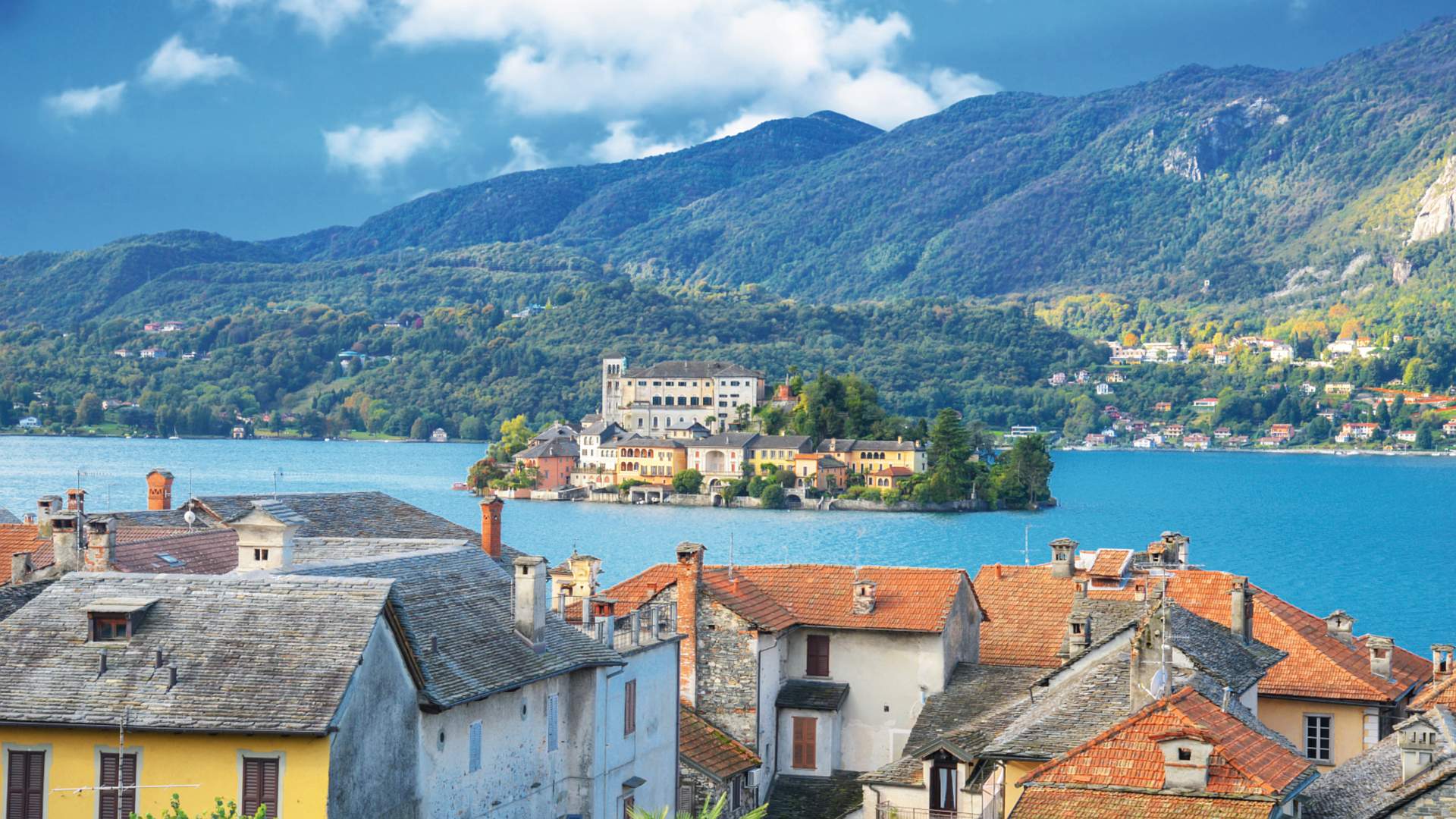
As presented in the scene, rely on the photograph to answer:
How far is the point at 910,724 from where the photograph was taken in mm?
33375

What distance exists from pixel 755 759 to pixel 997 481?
15665cm

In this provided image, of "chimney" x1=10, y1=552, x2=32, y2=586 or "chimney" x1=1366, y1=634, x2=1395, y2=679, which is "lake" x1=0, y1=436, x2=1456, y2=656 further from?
"chimney" x1=10, y1=552, x2=32, y2=586

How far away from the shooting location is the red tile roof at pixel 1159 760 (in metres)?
20.2

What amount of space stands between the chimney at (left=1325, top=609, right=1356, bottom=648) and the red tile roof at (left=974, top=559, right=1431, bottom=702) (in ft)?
0.66

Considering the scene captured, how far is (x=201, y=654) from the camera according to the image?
20.2 metres

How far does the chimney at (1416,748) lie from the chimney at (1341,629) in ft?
45.3

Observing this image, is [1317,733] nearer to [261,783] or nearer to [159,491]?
[261,783]

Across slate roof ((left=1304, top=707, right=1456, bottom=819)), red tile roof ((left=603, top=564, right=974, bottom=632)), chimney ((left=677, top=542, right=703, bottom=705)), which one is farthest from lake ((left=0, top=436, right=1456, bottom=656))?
slate roof ((left=1304, top=707, right=1456, bottom=819))

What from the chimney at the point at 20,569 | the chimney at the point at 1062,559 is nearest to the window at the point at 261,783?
the chimney at the point at 20,569

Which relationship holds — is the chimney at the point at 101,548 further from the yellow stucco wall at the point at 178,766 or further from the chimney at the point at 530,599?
the yellow stucco wall at the point at 178,766

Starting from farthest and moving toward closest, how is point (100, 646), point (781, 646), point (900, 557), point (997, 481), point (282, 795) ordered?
point (997, 481) → point (900, 557) → point (781, 646) → point (100, 646) → point (282, 795)

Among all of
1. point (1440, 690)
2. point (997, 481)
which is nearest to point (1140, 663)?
point (1440, 690)

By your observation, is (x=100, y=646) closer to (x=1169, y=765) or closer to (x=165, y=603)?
(x=165, y=603)

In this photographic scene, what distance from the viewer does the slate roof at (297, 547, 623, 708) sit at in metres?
22.3
